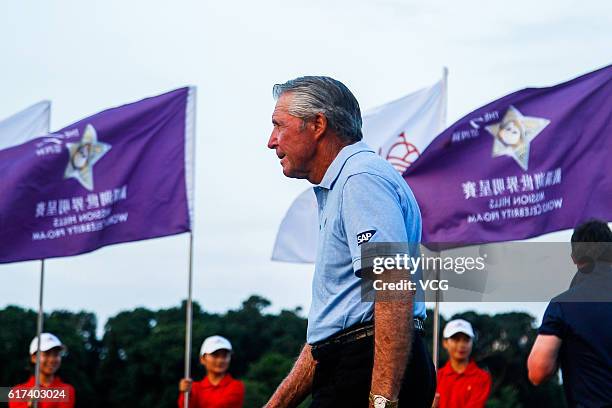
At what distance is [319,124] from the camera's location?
4824 mm

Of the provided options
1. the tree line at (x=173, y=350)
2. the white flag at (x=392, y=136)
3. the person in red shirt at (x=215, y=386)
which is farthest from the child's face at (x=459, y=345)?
the tree line at (x=173, y=350)

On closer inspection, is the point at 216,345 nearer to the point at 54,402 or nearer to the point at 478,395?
the point at 54,402

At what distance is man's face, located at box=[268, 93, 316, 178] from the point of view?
4.84 meters

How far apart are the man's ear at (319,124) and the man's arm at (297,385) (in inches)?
33.8

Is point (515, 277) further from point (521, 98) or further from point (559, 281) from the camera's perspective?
point (521, 98)

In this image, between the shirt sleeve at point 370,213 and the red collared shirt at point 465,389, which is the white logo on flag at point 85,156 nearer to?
the red collared shirt at point 465,389

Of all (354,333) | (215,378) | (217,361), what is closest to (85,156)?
(217,361)

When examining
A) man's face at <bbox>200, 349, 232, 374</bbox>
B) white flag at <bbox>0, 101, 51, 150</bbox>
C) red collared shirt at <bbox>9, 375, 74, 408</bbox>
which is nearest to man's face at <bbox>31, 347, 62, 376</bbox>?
red collared shirt at <bbox>9, 375, 74, 408</bbox>

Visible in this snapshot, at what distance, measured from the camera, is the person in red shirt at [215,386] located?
46.9ft

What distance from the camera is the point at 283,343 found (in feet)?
218

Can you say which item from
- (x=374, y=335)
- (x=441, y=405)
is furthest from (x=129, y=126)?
(x=374, y=335)

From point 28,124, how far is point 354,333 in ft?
44.2

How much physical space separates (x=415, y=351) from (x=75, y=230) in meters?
10.9

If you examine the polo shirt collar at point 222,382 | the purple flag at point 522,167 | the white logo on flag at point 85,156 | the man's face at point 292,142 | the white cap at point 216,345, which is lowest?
the polo shirt collar at point 222,382
